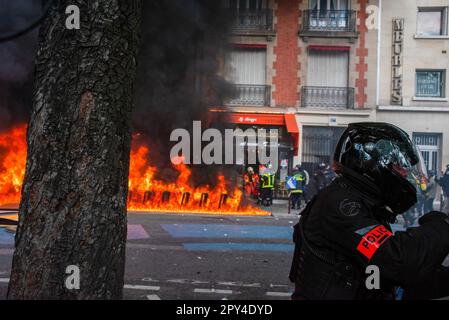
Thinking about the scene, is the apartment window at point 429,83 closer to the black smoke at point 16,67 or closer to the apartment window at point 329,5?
the apartment window at point 329,5

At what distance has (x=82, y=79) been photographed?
1.83 meters

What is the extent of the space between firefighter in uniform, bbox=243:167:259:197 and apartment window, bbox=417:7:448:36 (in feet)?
28.0

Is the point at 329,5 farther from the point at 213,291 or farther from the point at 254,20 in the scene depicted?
the point at 213,291

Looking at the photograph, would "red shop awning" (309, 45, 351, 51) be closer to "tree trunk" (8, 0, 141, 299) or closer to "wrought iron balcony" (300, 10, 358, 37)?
"wrought iron balcony" (300, 10, 358, 37)

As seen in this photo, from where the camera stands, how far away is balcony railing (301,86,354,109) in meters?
17.2

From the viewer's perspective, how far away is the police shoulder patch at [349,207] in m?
1.48

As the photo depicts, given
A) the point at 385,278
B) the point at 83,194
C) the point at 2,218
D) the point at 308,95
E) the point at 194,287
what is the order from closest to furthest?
the point at 385,278
the point at 83,194
the point at 194,287
the point at 2,218
the point at 308,95

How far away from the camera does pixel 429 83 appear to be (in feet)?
56.0

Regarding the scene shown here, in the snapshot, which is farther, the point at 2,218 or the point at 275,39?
the point at 275,39

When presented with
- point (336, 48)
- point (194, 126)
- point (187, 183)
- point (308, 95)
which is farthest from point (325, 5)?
point (187, 183)

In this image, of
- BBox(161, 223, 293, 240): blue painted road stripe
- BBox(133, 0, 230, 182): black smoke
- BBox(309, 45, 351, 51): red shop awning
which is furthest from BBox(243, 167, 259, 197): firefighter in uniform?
BBox(309, 45, 351, 51): red shop awning

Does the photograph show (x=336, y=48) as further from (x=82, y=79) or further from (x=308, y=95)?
(x=82, y=79)

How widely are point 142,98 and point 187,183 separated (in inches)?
115

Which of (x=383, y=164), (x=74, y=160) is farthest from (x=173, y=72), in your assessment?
(x=383, y=164)
